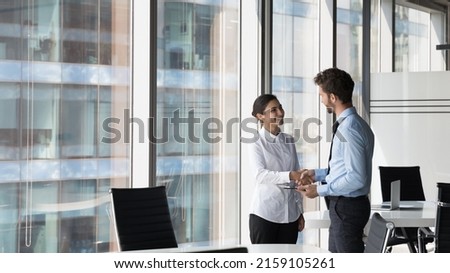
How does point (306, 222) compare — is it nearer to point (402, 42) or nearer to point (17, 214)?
point (17, 214)

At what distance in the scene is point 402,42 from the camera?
9461mm

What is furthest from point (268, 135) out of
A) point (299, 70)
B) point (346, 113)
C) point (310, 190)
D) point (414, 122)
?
point (414, 122)

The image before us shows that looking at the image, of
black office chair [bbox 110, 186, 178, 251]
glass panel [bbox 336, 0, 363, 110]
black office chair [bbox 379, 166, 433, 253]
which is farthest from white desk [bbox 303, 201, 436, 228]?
glass panel [bbox 336, 0, 363, 110]

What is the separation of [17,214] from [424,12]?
20.3 feet

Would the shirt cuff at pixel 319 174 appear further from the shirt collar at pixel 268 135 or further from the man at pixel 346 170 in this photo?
the man at pixel 346 170

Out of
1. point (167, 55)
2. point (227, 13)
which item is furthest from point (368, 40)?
point (167, 55)

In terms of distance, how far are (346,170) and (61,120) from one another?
2204mm

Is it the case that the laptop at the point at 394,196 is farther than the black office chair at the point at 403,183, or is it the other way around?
the black office chair at the point at 403,183

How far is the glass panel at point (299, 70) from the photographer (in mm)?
7965

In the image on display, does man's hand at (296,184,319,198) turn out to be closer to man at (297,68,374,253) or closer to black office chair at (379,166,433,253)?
man at (297,68,374,253)

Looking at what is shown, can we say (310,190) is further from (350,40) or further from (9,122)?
(350,40)

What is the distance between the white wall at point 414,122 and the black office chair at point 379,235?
616 cm

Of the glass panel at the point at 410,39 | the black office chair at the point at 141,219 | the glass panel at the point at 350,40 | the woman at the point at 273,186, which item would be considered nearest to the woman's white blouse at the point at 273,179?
the woman at the point at 273,186
